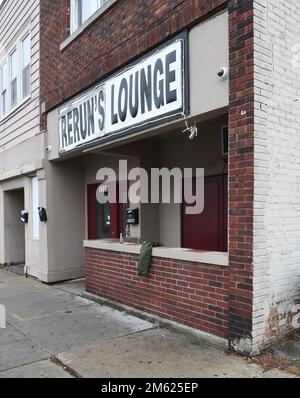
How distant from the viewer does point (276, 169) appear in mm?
4562

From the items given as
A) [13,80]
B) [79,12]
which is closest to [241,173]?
[79,12]

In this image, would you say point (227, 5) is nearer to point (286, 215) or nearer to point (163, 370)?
point (286, 215)

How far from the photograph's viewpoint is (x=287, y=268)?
186 inches

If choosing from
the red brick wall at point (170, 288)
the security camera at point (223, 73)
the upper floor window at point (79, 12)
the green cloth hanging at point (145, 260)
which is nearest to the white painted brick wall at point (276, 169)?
the security camera at point (223, 73)

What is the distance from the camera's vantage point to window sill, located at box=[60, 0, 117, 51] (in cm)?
670

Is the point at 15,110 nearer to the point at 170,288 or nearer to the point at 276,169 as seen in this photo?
the point at 170,288

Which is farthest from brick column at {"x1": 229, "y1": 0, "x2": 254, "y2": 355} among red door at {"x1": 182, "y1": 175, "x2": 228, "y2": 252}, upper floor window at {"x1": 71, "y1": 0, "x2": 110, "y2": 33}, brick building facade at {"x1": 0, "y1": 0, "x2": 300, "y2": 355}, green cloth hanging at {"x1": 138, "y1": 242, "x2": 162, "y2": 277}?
upper floor window at {"x1": 71, "y1": 0, "x2": 110, "y2": 33}

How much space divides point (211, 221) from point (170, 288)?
6.72 ft

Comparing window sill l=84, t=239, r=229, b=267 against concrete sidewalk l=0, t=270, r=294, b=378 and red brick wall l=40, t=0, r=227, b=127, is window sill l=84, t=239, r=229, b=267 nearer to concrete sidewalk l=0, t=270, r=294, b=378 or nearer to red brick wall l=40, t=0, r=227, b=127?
concrete sidewalk l=0, t=270, r=294, b=378

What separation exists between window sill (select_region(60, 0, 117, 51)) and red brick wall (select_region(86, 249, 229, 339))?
3.89 m

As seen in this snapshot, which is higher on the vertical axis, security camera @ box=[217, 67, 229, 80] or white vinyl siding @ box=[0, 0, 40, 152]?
white vinyl siding @ box=[0, 0, 40, 152]

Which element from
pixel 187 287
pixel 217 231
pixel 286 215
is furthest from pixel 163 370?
pixel 217 231

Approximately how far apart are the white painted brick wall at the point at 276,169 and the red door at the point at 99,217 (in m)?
4.79

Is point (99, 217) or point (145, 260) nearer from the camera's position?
point (145, 260)
